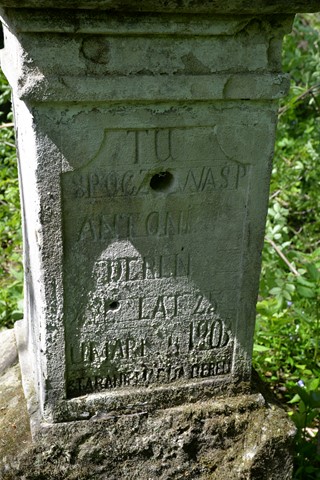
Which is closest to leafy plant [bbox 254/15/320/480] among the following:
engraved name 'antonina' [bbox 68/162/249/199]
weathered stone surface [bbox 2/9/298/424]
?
weathered stone surface [bbox 2/9/298/424]

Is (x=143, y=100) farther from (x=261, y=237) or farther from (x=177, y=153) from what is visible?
(x=261, y=237)

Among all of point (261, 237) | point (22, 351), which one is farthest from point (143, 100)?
point (22, 351)

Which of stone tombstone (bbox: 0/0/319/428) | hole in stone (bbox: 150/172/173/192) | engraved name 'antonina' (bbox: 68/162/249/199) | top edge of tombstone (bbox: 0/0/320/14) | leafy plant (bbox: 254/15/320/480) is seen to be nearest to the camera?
top edge of tombstone (bbox: 0/0/320/14)

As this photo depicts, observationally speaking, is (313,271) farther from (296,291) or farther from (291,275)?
(291,275)

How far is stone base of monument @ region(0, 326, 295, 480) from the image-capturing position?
7.59 ft

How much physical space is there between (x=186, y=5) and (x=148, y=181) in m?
0.60

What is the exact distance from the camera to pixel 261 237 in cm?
235

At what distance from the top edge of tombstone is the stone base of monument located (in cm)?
148

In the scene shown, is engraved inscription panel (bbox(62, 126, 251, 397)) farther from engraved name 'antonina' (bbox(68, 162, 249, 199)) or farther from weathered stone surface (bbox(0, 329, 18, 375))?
weathered stone surface (bbox(0, 329, 18, 375))

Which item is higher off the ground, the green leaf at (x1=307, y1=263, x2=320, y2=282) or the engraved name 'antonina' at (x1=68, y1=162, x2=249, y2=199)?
the engraved name 'antonina' at (x1=68, y1=162, x2=249, y2=199)

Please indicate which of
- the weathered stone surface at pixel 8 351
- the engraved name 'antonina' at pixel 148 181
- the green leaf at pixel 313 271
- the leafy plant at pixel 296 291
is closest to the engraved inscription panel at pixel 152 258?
the engraved name 'antonina' at pixel 148 181

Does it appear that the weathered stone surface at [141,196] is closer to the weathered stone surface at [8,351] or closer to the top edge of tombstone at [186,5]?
the top edge of tombstone at [186,5]

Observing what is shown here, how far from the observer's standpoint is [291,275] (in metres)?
3.84

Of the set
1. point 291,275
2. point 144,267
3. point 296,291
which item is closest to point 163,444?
point 144,267
